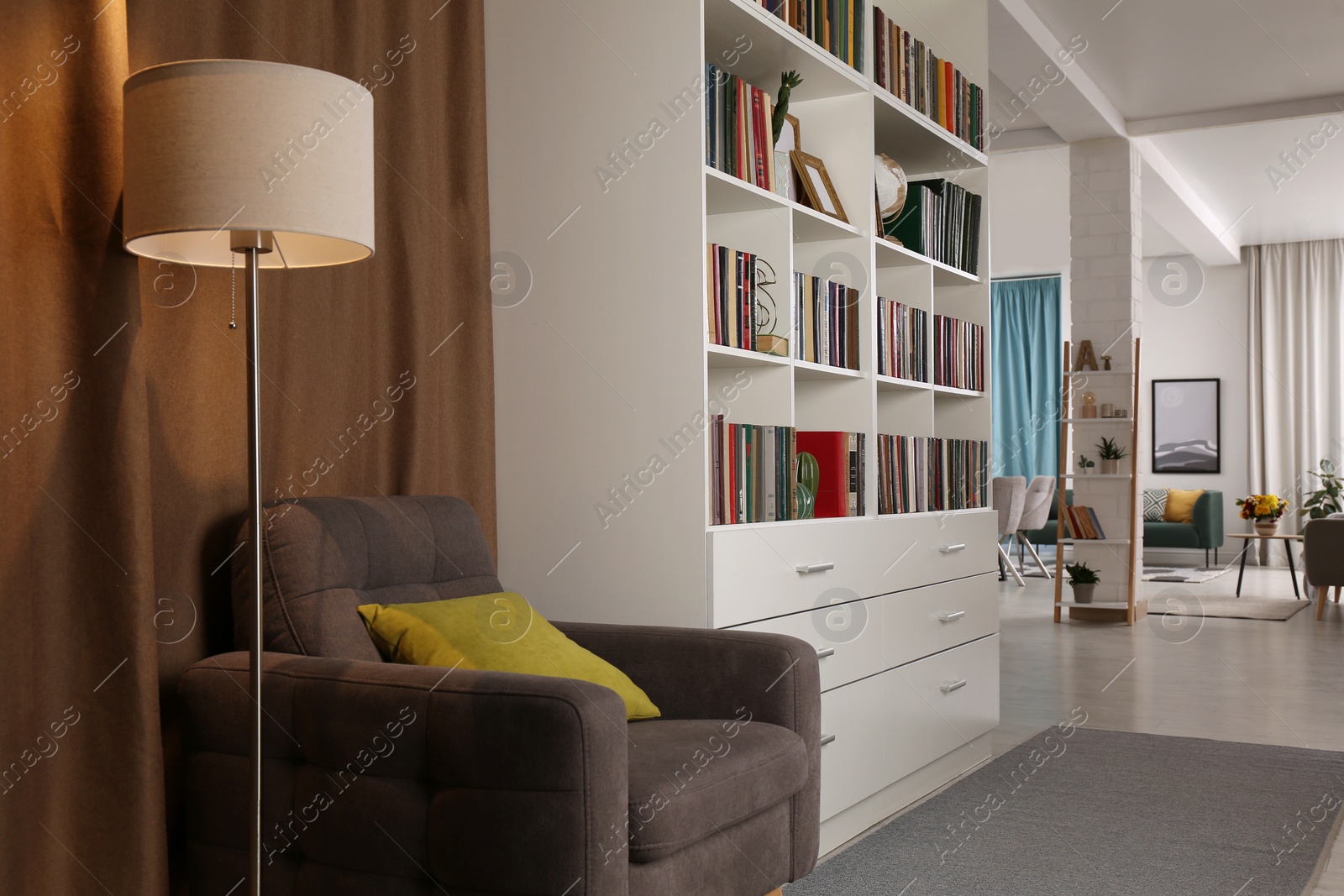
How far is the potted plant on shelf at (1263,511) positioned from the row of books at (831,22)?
6.48 metres

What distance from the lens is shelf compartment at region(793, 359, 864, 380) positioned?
2.83 metres

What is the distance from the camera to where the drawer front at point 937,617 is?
3.00m

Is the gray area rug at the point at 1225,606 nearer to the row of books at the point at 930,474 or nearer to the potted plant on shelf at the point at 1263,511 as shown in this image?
the potted plant on shelf at the point at 1263,511

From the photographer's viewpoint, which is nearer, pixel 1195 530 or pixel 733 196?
pixel 733 196

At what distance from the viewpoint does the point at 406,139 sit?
2.49 meters

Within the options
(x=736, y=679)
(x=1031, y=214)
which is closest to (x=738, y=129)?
(x=736, y=679)

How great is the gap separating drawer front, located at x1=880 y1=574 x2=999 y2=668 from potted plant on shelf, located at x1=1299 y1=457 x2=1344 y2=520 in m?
6.15

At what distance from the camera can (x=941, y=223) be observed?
356 centimetres

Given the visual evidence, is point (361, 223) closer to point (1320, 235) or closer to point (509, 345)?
point (509, 345)

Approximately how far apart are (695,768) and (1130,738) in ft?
8.34

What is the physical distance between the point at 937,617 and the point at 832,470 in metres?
0.64

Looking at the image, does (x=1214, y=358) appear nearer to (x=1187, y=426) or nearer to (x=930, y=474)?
(x=1187, y=426)

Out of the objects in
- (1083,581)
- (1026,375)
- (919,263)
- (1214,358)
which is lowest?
(1083,581)

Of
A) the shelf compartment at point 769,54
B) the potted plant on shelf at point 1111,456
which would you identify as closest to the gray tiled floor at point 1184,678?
the potted plant on shelf at point 1111,456
